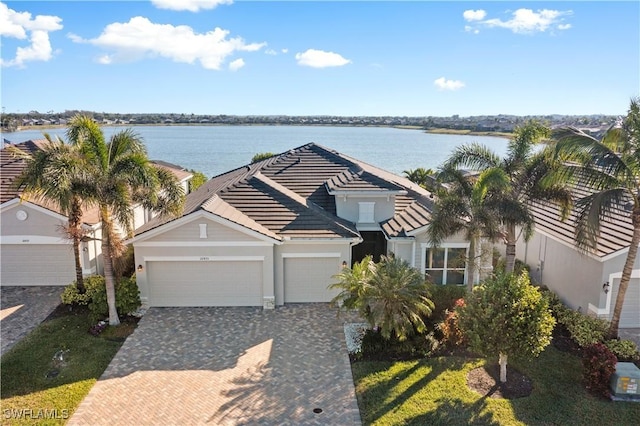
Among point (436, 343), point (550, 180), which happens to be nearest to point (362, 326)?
point (436, 343)

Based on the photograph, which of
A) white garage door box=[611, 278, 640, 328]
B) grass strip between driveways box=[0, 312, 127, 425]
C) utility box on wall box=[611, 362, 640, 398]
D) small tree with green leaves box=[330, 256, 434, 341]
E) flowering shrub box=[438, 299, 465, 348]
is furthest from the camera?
white garage door box=[611, 278, 640, 328]

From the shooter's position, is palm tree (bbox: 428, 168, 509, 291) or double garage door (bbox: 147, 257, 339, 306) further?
double garage door (bbox: 147, 257, 339, 306)

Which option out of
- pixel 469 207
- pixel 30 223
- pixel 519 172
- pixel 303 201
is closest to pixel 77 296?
pixel 30 223

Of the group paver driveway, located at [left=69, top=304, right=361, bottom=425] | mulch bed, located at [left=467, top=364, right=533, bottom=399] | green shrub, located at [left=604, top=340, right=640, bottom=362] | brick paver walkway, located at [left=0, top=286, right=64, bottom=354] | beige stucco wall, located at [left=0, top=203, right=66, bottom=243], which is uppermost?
beige stucco wall, located at [left=0, top=203, right=66, bottom=243]

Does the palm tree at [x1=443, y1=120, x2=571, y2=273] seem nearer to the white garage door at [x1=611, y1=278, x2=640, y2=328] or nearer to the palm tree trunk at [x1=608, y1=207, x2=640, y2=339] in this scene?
the palm tree trunk at [x1=608, y1=207, x2=640, y2=339]

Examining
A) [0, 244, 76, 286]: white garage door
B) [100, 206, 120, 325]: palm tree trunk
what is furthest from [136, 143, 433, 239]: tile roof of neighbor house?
[0, 244, 76, 286]: white garage door

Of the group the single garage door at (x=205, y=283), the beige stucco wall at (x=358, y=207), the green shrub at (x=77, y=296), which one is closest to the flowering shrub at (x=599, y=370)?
the beige stucco wall at (x=358, y=207)

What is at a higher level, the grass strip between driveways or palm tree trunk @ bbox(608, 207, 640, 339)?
palm tree trunk @ bbox(608, 207, 640, 339)
